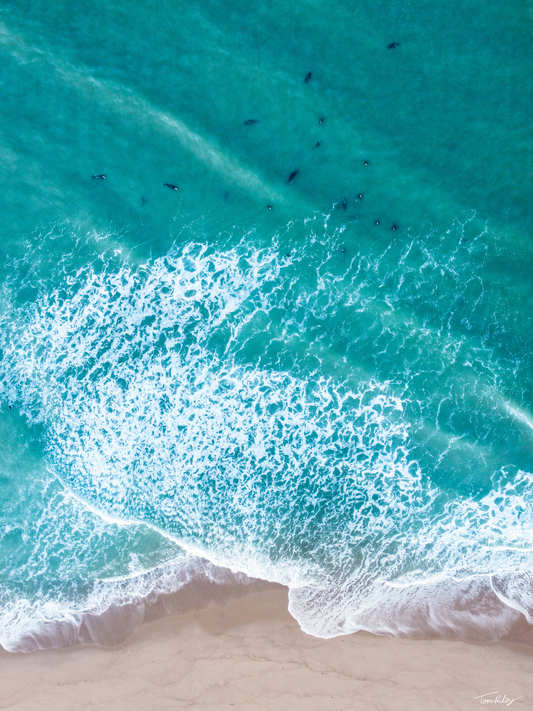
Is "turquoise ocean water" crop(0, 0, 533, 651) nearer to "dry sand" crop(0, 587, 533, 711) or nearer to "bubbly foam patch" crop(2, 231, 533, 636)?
"bubbly foam patch" crop(2, 231, 533, 636)

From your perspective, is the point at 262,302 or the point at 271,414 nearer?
the point at 271,414

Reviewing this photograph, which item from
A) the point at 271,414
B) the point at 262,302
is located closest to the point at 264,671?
the point at 271,414

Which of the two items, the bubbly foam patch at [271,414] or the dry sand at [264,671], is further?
the bubbly foam patch at [271,414]

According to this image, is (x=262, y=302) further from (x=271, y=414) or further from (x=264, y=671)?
(x=264, y=671)

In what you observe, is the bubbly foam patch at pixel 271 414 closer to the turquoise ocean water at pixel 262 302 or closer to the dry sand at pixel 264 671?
the turquoise ocean water at pixel 262 302

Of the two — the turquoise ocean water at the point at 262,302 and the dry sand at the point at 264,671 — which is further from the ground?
the turquoise ocean water at the point at 262,302

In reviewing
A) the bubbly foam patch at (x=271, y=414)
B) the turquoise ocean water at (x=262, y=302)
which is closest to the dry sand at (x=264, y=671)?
the turquoise ocean water at (x=262, y=302)
